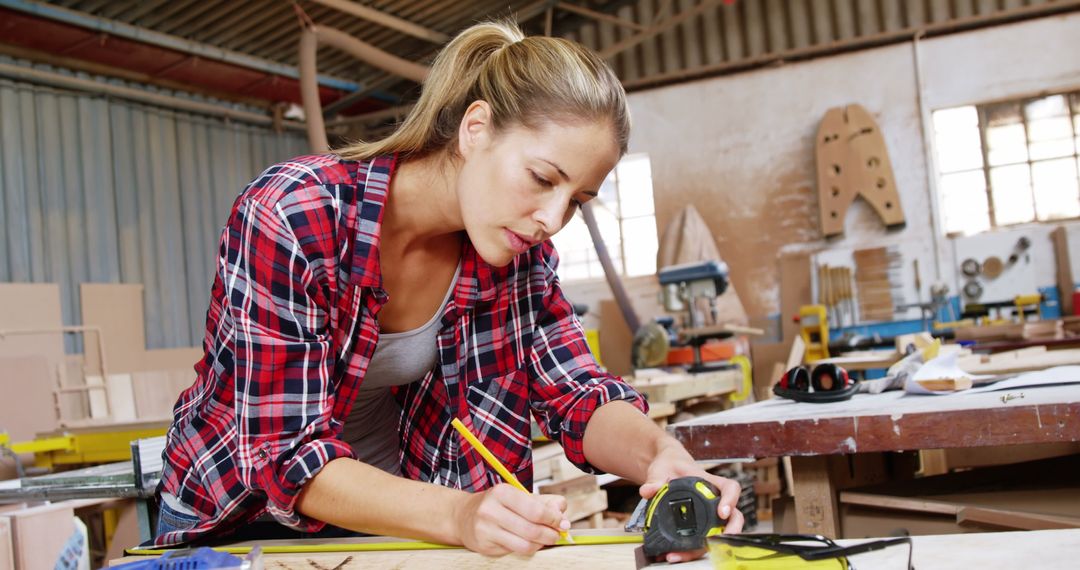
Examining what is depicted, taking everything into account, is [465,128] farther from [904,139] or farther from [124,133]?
[904,139]

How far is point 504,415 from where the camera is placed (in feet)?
4.71

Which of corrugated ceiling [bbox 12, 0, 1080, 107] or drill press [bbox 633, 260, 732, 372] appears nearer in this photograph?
drill press [bbox 633, 260, 732, 372]

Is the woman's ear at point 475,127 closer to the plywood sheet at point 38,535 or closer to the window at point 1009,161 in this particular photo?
the plywood sheet at point 38,535

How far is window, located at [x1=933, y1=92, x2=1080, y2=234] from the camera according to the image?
23.7ft

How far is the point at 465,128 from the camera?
1251mm

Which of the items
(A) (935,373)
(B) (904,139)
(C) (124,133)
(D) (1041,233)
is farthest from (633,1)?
(A) (935,373)

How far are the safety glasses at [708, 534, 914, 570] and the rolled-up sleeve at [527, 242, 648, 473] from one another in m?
0.59

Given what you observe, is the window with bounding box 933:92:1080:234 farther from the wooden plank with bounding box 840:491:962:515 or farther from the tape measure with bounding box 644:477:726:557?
the tape measure with bounding box 644:477:726:557

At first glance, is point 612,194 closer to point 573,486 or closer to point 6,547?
point 573,486

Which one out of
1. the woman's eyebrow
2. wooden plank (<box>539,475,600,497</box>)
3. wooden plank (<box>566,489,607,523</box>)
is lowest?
wooden plank (<box>566,489,607,523</box>)

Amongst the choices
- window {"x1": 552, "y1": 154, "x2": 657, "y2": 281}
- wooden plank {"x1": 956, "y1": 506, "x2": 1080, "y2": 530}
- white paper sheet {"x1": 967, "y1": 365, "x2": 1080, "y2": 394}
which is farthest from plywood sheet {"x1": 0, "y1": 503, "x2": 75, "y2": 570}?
window {"x1": 552, "y1": 154, "x2": 657, "y2": 281}

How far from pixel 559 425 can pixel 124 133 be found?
6.57 meters

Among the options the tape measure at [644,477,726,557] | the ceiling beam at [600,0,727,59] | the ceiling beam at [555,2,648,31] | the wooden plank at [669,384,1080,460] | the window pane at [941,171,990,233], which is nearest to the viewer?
the tape measure at [644,477,726,557]

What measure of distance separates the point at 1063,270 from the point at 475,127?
282 inches
